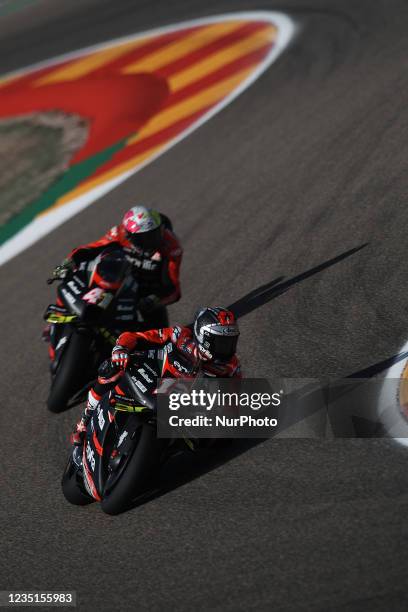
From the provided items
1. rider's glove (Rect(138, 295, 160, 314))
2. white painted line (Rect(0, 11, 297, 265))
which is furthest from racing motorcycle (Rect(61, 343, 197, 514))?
white painted line (Rect(0, 11, 297, 265))

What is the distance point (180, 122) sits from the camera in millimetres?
16141

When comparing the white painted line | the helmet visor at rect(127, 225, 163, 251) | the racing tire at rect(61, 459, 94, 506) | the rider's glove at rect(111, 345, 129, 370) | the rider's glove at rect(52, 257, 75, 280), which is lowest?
the white painted line

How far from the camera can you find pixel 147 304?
360 inches

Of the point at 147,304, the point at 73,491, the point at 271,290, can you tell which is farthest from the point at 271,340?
the point at 73,491

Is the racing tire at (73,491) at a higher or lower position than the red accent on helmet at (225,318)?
lower

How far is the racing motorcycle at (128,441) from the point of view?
6.86m

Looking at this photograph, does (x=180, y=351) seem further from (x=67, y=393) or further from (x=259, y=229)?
(x=259, y=229)

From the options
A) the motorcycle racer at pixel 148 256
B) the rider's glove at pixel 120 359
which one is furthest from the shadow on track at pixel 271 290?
the rider's glove at pixel 120 359

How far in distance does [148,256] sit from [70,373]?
1522 millimetres

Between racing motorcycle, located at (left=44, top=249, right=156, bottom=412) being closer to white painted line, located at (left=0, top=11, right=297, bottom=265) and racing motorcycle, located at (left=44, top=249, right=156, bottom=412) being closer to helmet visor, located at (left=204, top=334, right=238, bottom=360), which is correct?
helmet visor, located at (left=204, top=334, right=238, bottom=360)

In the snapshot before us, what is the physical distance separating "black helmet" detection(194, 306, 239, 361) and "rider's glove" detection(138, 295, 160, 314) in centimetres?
225

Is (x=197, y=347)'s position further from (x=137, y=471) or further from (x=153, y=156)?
(x=153, y=156)

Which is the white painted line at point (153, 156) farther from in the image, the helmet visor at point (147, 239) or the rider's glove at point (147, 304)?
the rider's glove at point (147, 304)

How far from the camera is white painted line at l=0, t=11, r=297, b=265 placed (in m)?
13.7
